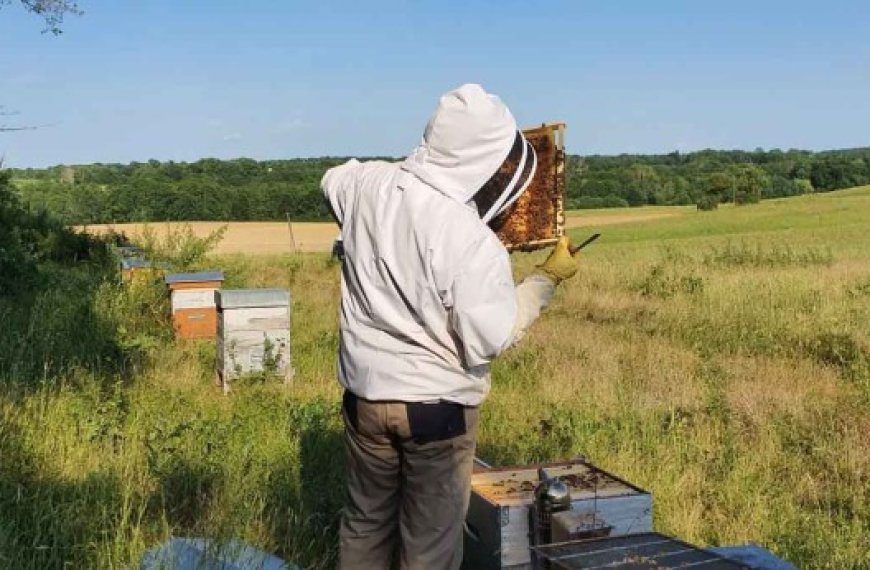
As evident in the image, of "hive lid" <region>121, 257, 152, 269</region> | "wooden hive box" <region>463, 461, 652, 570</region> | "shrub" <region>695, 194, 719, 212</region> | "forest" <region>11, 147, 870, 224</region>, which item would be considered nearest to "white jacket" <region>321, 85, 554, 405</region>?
"wooden hive box" <region>463, 461, 652, 570</region>

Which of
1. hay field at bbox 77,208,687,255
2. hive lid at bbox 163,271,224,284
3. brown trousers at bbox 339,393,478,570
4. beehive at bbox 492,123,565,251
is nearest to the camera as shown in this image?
brown trousers at bbox 339,393,478,570

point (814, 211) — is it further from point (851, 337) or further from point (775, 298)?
point (851, 337)

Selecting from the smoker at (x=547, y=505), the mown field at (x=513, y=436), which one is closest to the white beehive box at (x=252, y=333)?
the mown field at (x=513, y=436)

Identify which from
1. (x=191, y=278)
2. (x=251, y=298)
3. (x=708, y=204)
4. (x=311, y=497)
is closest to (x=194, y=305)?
(x=191, y=278)

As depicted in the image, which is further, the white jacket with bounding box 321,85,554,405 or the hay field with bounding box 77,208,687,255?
the hay field with bounding box 77,208,687,255

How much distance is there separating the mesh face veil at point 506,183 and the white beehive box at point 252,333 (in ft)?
16.6

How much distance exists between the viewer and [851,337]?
8547 millimetres

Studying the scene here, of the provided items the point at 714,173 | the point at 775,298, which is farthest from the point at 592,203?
the point at 775,298

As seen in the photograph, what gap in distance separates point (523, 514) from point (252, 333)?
16.1 feet

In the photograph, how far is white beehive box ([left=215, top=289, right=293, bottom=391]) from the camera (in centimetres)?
734

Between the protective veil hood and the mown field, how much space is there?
5.61 ft

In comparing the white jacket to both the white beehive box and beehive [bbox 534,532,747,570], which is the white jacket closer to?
beehive [bbox 534,532,747,570]

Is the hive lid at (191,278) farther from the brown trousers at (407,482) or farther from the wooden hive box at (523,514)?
the brown trousers at (407,482)

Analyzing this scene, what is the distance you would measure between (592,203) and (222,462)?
67.2m
